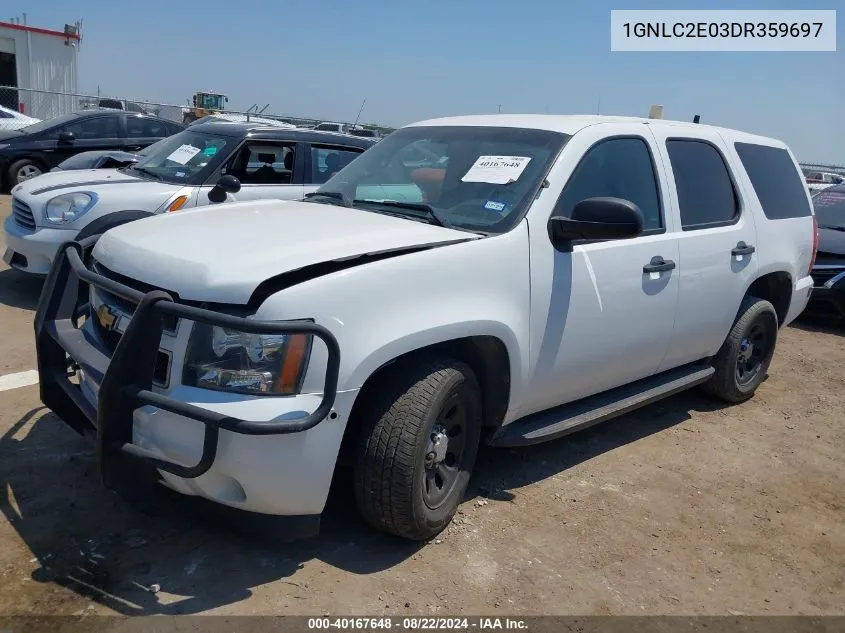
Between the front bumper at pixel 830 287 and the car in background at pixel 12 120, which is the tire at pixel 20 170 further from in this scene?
the front bumper at pixel 830 287

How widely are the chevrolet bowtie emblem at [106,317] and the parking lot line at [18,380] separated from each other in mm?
1875

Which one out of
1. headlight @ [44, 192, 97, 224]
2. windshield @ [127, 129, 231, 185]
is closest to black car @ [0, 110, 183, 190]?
windshield @ [127, 129, 231, 185]

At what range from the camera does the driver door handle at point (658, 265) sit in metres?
4.12

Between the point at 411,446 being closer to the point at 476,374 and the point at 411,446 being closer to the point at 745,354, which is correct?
the point at 476,374

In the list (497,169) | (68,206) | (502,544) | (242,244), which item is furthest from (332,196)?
(68,206)

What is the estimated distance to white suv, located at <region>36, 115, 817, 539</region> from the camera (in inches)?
107

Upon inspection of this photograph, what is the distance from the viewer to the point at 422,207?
3.76m

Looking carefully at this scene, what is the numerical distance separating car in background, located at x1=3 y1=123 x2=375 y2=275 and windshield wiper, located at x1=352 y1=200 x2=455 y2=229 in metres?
2.50

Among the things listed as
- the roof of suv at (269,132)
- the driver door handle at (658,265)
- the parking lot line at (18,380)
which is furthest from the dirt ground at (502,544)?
the roof of suv at (269,132)

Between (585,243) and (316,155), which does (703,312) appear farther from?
(316,155)

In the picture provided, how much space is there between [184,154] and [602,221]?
16.9 feet

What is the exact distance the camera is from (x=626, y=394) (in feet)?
14.5

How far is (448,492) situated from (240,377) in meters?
1.20

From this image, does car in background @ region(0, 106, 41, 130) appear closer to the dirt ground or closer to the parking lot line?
the parking lot line
